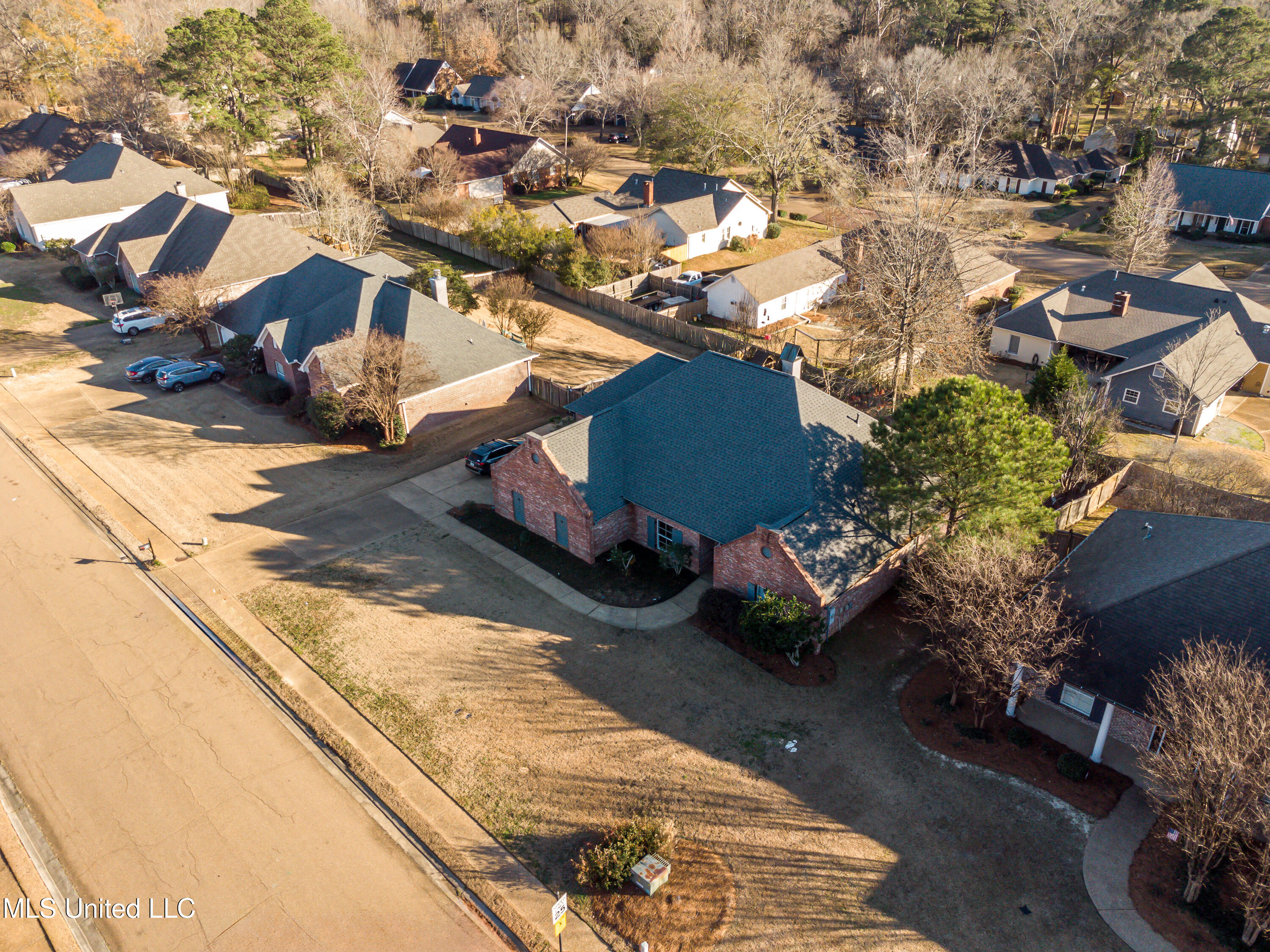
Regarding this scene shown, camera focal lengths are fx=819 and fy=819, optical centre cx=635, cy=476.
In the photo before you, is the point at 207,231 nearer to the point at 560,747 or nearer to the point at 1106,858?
the point at 560,747

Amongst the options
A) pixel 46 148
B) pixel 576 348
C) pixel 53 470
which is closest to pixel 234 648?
pixel 53 470

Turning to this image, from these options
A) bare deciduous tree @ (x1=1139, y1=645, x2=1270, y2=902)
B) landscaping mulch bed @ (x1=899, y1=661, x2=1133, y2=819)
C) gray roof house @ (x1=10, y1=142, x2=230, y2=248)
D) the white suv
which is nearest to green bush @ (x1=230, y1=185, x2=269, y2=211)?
gray roof house @ (x1=10, y1=142, x2=230, y2=248)

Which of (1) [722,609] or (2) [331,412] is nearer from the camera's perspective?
(1) [722,609]

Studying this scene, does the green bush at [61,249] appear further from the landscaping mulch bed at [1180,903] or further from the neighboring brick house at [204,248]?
the landscaping mulch bed at [1180,903]

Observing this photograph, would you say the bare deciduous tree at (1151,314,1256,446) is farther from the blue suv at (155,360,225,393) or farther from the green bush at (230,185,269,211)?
the green bush at (230,185,269,211)

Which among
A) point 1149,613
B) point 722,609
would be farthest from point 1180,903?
point 722,609

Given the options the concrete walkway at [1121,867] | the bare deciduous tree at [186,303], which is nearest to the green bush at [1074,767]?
the concrete walkway at [1121,867]

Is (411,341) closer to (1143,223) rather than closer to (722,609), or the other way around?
(722,609)
